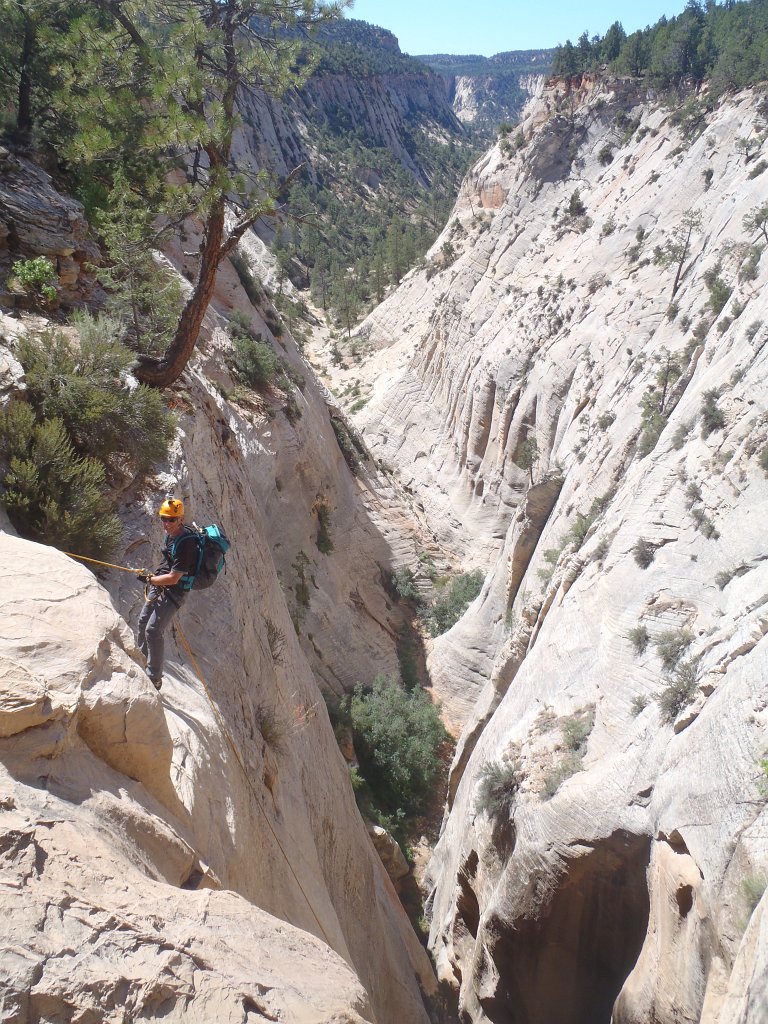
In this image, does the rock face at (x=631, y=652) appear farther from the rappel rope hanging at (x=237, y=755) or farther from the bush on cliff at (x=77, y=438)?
the bush on cliff at (x=77, y=438)

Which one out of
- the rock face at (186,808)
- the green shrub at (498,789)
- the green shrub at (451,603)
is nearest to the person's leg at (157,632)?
the rock face at (186,808)

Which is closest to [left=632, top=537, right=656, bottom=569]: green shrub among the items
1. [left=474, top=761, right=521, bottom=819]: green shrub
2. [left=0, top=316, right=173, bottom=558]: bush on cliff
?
[left=474, top=761, right=521, bottom=819]: green shrub

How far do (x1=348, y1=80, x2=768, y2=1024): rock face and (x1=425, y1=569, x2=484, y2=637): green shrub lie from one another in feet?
4.53

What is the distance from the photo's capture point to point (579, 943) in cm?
794

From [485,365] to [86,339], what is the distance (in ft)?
73.3

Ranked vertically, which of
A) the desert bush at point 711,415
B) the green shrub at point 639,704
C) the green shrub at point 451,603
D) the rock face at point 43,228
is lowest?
the green shrub at point 451,603

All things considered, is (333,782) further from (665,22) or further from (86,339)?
(665,22)

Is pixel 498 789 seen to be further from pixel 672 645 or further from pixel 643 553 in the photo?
pixel 643 553

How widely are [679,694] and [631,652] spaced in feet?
4.77

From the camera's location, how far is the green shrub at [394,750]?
600 inches

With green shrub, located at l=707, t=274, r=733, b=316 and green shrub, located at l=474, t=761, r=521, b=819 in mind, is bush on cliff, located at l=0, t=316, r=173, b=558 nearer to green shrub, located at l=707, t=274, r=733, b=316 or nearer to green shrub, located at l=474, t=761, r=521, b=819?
green shrub, located at l=474, t=761, r=521, b=819

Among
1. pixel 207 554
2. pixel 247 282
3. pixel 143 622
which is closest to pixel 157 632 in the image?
pixel 143 622

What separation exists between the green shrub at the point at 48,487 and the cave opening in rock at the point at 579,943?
6309 mm

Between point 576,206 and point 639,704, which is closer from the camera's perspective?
point 639,704
